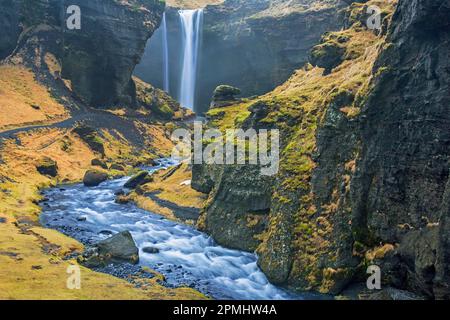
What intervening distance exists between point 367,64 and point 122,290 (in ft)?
86.3

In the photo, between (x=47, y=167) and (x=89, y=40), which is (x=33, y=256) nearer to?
(x=47, y=167)

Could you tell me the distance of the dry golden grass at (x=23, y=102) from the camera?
82375 mm

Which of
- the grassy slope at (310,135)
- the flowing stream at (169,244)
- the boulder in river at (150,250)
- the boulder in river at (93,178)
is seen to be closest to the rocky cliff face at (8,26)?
the boulder in river at (93,178)

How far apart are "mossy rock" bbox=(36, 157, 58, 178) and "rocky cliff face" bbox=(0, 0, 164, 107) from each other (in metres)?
40.2

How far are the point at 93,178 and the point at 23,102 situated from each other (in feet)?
117

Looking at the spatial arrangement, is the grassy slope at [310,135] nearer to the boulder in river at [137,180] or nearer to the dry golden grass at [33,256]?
the dry golden grass at [33,256]

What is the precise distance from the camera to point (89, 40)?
105250 mm

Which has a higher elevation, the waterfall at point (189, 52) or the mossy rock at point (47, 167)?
the waterfall at point (189, 52)

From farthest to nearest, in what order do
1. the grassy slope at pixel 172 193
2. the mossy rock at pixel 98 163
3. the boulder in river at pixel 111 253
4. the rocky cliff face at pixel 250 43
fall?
1. the rocky cliff face at pixel 250 43
2. the mossy rock at pixel 98 163
3. the grassy slope at pixel 172 193
4. the boulder in river at pixel 111 253

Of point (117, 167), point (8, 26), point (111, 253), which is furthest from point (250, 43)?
point (111, 253)

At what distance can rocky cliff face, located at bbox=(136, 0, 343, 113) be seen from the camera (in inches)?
4545

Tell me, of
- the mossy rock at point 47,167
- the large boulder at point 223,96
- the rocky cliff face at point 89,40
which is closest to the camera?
the large boulder at point 223,96

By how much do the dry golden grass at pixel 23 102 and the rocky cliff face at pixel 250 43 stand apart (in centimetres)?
4886

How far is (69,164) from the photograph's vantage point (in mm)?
72250
